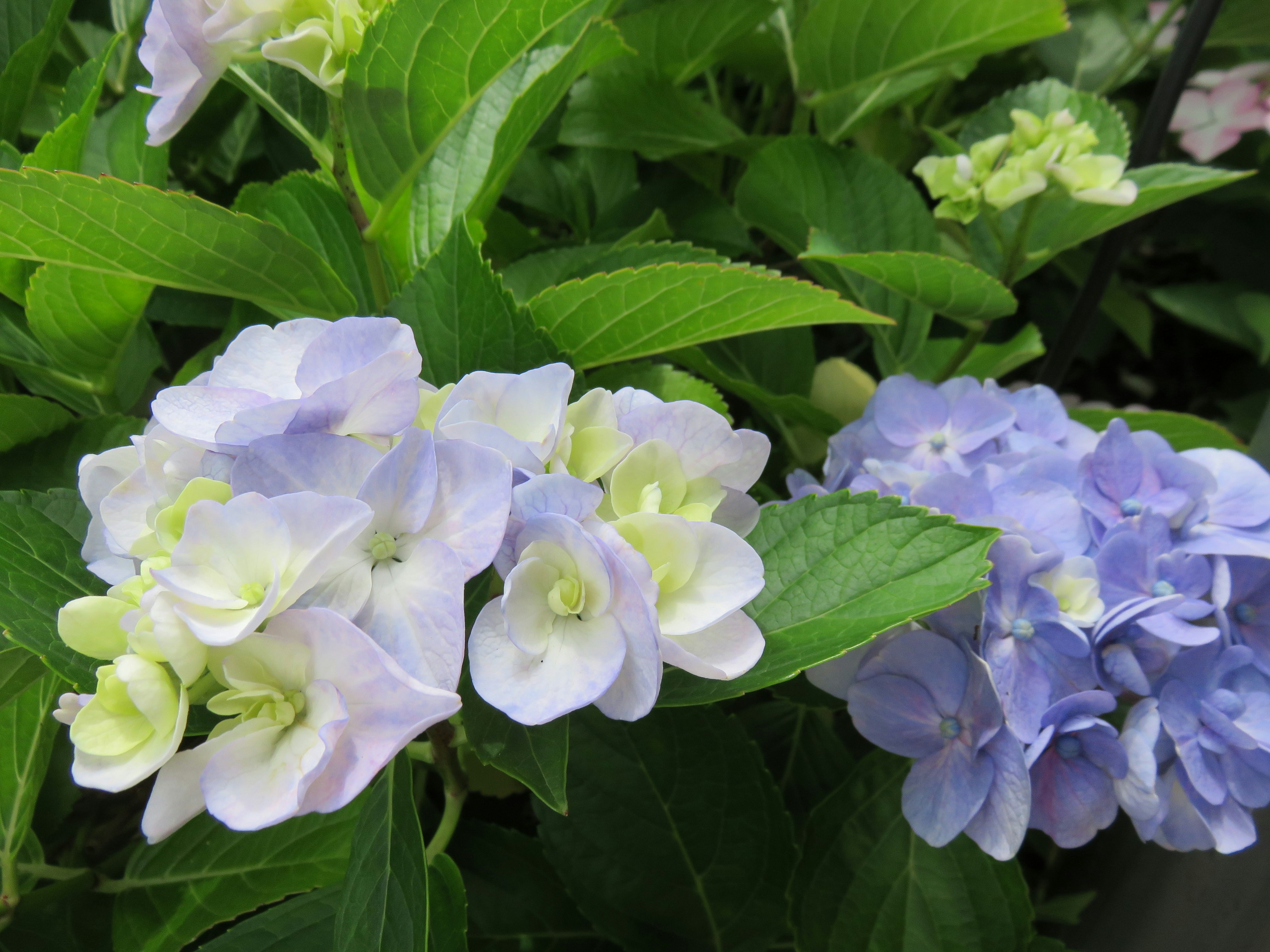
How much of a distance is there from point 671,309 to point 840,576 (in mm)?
155

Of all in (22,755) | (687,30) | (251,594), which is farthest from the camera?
(687,30)

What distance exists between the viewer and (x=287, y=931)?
47cm

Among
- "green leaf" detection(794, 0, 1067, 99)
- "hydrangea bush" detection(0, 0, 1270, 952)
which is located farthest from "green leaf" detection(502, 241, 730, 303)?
"green leaf" detection(794, 0, 1067, 99)

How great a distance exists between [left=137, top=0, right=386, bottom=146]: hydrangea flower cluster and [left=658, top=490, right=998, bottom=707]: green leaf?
0.94 feet

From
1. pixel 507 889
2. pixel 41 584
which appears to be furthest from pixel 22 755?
pixel 507 889

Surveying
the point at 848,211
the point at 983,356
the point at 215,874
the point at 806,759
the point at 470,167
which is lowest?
the point at 806,759

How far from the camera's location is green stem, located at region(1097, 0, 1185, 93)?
0.89 meters

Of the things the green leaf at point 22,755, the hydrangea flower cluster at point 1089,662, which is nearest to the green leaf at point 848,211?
the hydrangea flower cluster at point 1089,662

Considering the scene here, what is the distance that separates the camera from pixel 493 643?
1.06 ft

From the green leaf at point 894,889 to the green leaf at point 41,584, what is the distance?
0.43 meters

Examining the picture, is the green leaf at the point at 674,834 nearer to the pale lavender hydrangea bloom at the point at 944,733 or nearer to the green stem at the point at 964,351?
the pale lavender hydrangea bloom at the point at 944,733

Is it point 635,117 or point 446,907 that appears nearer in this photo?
point 446,907

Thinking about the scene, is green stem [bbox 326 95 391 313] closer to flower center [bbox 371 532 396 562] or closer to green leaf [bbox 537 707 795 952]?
flower center [bbox 371 532 396 562]

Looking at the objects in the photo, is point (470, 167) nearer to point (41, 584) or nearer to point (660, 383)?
point (660, 383)
